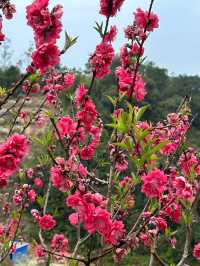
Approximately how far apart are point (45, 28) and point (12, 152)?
0.61m

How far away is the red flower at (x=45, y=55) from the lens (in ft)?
8.26

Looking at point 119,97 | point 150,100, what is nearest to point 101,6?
point 119,97

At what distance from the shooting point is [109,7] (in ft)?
10.8

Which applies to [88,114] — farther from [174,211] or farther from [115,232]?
[174,211]

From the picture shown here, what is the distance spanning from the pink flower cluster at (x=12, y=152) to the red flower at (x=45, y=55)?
1.21ft

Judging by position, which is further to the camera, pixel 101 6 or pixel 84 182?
pixel 101 6

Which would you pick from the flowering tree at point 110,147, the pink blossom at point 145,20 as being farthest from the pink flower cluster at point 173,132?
the pink blossom at point 145,20

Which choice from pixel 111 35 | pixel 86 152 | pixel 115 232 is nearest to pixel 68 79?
pixel 86 152

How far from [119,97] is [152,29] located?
0.48 meters

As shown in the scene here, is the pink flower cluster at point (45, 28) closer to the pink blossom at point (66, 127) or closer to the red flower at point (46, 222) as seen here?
the pink blossom at point (66, 127)

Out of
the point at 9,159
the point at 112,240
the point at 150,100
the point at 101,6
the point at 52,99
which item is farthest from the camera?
the point at 150,100

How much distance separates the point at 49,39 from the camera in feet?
8.51

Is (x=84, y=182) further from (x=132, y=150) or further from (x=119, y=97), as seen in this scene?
(x=119, y=97)

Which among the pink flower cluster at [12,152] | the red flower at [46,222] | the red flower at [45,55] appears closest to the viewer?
the pink flower cluster at [12,152]
